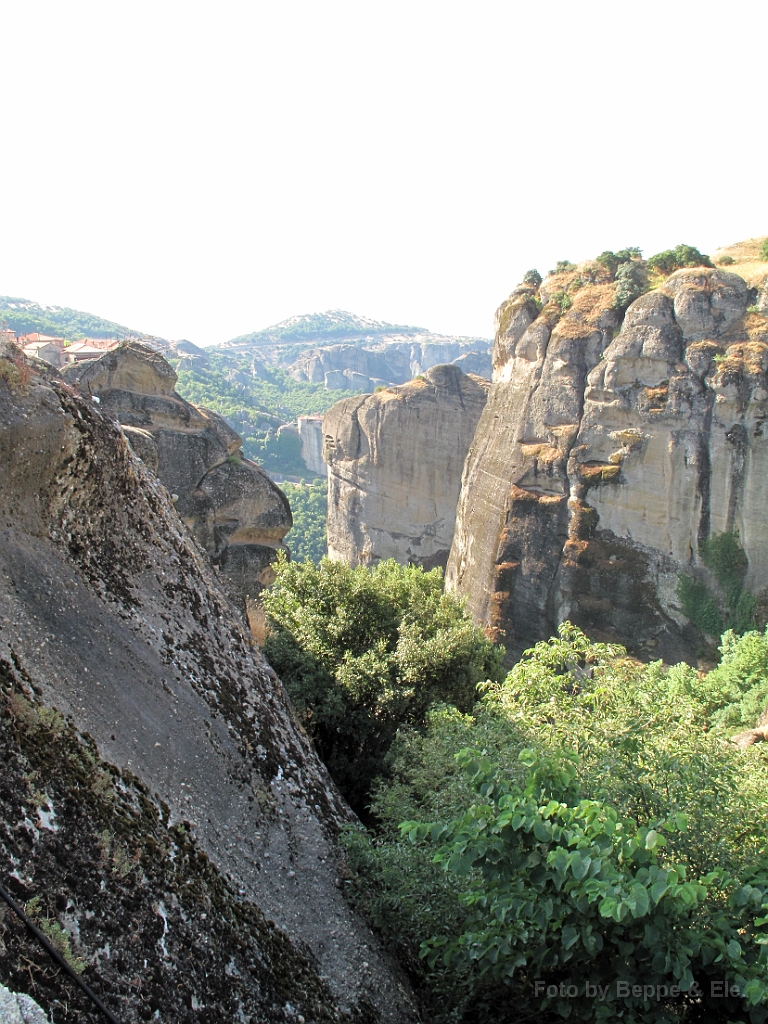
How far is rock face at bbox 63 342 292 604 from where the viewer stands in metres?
14.2

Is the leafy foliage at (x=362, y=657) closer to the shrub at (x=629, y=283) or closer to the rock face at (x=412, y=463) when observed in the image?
Result: the shrub at (x=629, y=283)

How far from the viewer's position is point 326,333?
171125mm

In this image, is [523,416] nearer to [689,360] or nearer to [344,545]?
[689,360]

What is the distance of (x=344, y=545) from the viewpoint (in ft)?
155

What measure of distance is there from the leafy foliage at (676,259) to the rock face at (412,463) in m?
16.5

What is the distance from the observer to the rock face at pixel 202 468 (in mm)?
14156

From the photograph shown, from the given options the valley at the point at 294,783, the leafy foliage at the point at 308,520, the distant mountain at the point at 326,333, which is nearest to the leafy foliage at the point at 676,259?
the valley at the point at 294,783

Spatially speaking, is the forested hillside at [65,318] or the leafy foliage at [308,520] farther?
the forested hillside at [65,318]

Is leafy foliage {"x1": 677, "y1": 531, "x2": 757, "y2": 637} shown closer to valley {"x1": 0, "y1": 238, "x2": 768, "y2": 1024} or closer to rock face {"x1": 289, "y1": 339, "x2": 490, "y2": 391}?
valley {"x1": 0, "y1": 238, "x2": 768, "y2": 1024}

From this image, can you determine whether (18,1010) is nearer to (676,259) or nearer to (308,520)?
(676,259)

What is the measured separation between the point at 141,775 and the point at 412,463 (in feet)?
129

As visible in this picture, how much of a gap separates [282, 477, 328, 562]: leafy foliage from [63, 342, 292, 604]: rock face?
48.8m

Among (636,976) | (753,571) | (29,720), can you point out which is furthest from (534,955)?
(753,571)

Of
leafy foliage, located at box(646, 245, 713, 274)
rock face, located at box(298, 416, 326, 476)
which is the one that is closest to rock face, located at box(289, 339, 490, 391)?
rock face, located at box(298, 416, 326, 476)
